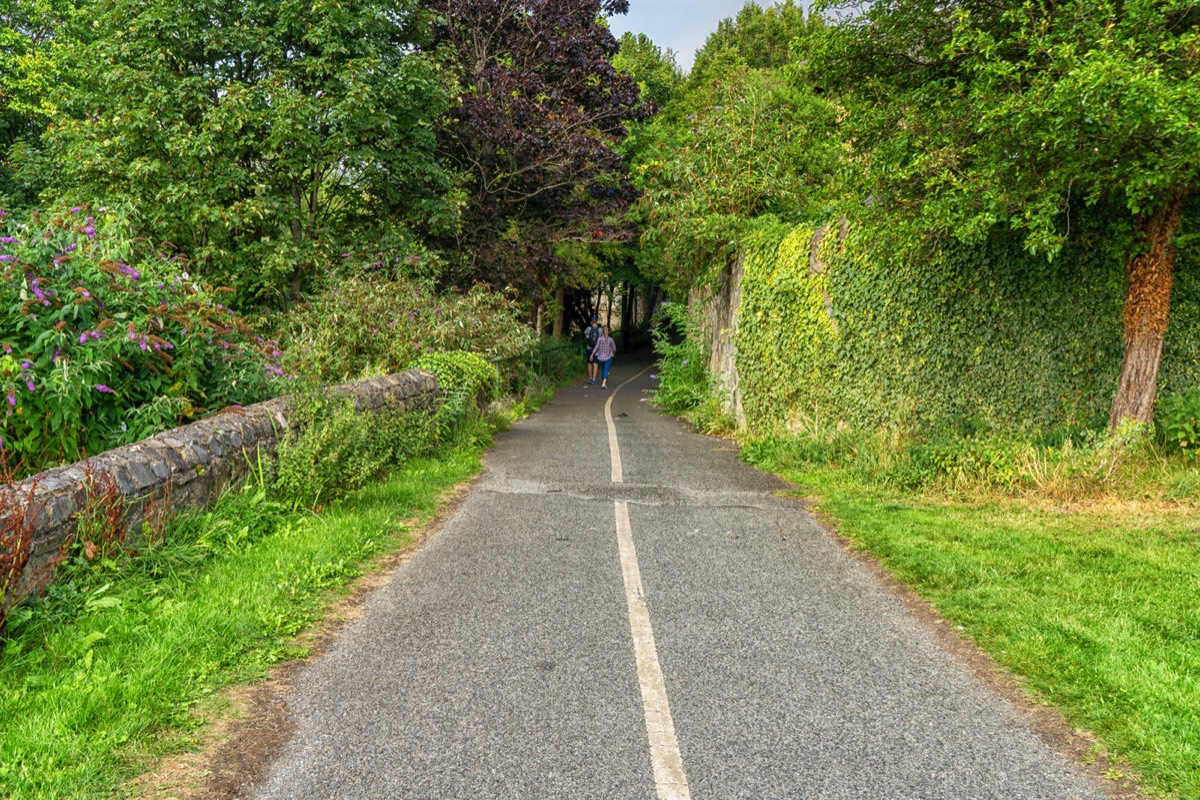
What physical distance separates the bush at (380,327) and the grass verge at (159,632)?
588 cm

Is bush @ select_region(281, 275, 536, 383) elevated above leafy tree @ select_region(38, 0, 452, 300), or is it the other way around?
leafy tree @ select_region(38, 0, 452, 300)

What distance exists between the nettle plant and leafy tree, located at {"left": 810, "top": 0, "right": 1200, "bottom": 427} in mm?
7303

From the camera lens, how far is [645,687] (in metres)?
4.40

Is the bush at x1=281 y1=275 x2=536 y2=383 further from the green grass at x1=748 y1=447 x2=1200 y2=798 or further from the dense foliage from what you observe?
the green grass at x1=748 y1=447 x2=1200 y2=798

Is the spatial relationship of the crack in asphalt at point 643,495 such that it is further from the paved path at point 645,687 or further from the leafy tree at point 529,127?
the leafy tree at point 529,127

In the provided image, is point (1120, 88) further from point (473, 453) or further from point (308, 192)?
point (308, 192)

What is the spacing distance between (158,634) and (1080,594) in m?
5.98

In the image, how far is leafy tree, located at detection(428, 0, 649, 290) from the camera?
2091 centimetres

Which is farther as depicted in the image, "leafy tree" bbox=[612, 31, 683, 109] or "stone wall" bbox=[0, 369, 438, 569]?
"leafy tree" bbox=[612, 31, 683, 109]

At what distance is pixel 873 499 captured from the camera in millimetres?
9148

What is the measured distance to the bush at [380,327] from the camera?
13.5 metres

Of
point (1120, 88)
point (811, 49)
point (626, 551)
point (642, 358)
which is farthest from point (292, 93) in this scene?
point (642, 358)

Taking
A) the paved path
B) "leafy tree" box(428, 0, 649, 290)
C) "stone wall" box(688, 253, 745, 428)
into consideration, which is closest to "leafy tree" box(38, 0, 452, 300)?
"leafy tree" box(428, 0, 649, 290)

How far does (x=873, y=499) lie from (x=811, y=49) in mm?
5550
